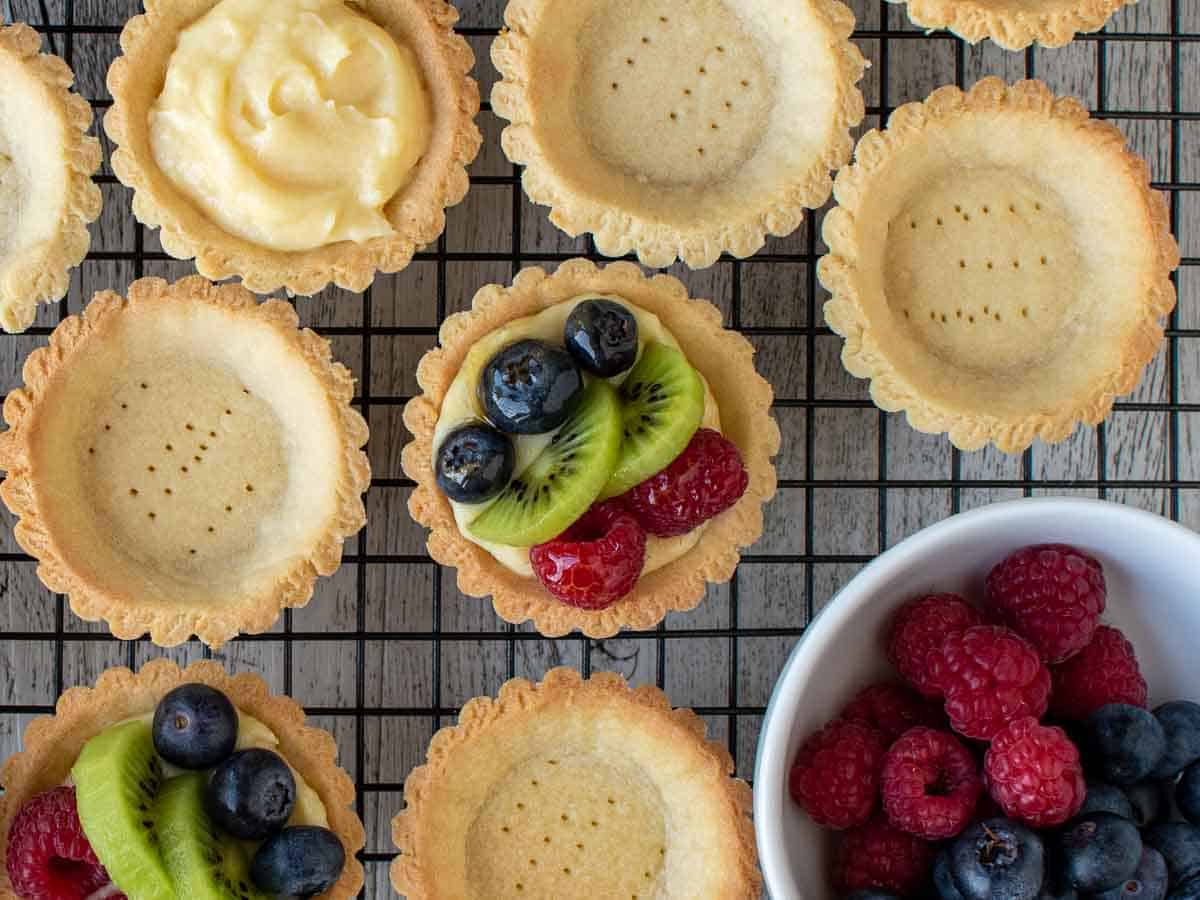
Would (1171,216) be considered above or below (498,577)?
above

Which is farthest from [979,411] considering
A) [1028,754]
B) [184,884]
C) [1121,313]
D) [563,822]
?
[184,884]

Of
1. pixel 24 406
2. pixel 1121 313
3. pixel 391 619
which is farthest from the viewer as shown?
pixel 391 619

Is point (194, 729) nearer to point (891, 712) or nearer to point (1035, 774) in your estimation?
point (891, 712)

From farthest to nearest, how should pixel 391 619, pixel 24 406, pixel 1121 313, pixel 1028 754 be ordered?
pixel 391 619 → pixel 1121 313 → pixel 24 406 → pixel 1028 754

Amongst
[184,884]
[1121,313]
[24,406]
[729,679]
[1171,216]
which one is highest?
[1171,216]

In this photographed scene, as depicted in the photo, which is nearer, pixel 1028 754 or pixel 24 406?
pixel 1028 754

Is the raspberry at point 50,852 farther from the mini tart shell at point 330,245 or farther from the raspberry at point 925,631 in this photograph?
the raspberry at point 925,631

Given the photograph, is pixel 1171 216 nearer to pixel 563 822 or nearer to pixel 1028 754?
pixel 1028 754
